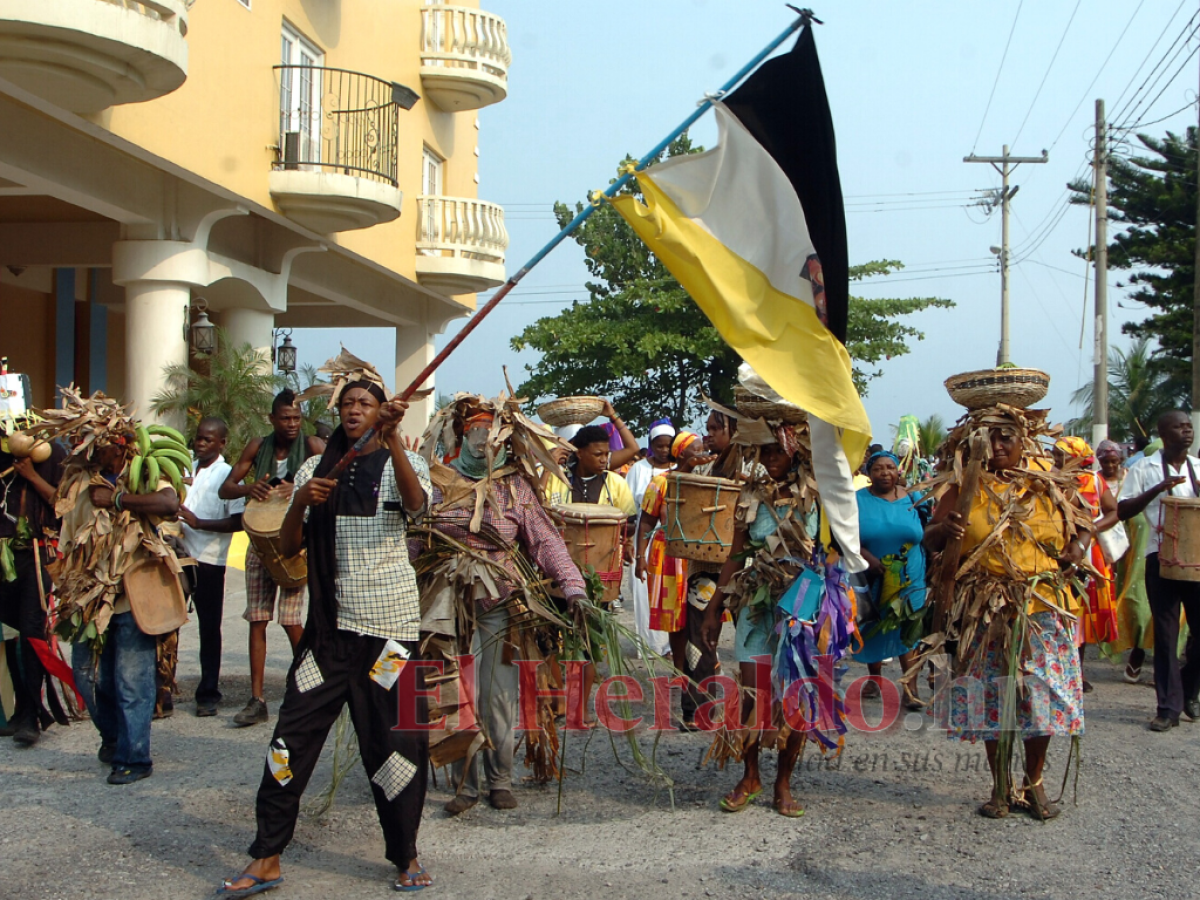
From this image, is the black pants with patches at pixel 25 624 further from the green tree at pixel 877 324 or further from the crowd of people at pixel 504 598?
the green tree at pixel 877 324

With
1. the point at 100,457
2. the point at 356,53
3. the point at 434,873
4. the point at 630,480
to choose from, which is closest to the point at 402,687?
the point at 434,873

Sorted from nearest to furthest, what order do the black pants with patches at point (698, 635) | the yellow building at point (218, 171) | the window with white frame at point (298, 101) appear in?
the black pants with patches at point (698, 635)
the yellow building at point (218, 171)
the window with white frame at point (298, 101)

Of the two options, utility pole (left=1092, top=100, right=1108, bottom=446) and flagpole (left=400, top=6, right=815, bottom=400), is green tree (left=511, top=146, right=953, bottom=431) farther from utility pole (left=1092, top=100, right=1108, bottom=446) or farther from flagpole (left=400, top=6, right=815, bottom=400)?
flagpole (left=400, top=6, right=815, bottom=400)

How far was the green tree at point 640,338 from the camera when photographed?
2553cm

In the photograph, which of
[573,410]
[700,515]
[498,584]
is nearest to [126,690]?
[498,584]

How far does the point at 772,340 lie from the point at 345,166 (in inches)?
425

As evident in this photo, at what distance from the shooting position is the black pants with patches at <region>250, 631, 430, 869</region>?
481 cm

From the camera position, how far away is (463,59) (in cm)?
2003

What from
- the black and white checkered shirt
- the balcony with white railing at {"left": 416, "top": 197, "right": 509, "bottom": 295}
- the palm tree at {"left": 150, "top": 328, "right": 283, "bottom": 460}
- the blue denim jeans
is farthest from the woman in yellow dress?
the balcony with white railing at {"left": 416, "top": 197, "right": 509, "bottom": 295}

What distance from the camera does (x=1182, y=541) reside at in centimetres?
802

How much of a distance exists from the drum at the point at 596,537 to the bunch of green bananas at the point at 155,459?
7.04ft

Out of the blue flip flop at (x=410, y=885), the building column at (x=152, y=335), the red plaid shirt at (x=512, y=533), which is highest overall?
the building column at (x=152, y=335)

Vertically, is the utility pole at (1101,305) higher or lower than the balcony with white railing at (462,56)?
lower

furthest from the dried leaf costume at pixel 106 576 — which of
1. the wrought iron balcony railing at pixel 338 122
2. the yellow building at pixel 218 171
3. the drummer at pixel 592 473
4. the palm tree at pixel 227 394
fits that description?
the wrought iron balcony railing at pixel 338 122
